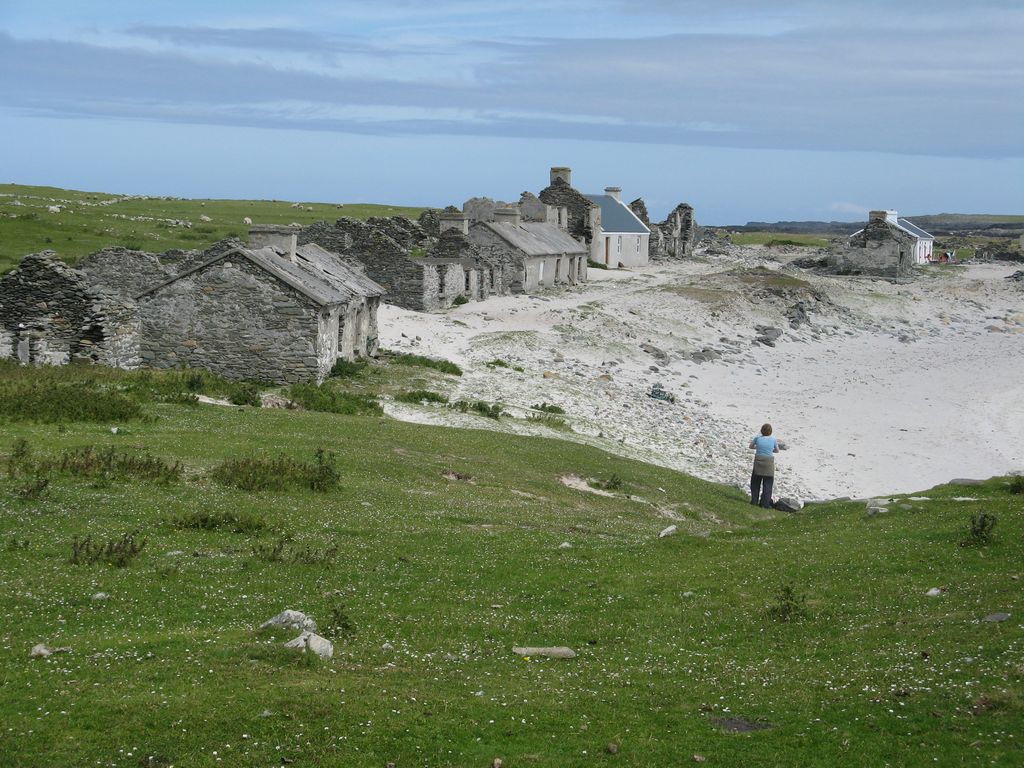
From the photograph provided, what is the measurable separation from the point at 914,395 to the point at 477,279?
85.5 ft

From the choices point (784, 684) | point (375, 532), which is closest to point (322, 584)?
point (375, 532)

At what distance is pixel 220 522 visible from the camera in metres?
17.8

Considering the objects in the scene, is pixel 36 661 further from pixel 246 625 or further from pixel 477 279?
pixel 477 279

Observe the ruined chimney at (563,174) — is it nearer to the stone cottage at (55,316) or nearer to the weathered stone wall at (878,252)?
the weathered stone wall at (878,252)

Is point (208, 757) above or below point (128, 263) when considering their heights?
below

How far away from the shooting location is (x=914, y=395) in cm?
5303

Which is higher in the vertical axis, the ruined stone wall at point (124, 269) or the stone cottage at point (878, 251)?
the stone cottage at point (878, 251)

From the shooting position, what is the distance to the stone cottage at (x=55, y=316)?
A: 34062mm

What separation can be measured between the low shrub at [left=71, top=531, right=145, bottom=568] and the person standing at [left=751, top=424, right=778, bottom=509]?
57.2ft

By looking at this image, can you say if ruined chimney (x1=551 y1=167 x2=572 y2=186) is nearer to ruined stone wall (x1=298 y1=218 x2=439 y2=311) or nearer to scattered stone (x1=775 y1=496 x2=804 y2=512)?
ruined stone wall (x1=298 y1=218 x2=439 y2=311)

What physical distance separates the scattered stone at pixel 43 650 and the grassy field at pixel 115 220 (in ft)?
141

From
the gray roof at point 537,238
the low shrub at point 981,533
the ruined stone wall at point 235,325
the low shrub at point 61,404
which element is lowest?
the low shrub at point 981,533

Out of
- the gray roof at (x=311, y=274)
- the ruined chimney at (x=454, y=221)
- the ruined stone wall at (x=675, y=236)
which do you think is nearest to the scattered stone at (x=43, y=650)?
the gray roof at (x=311, y=274)

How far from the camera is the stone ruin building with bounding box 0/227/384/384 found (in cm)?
3431
